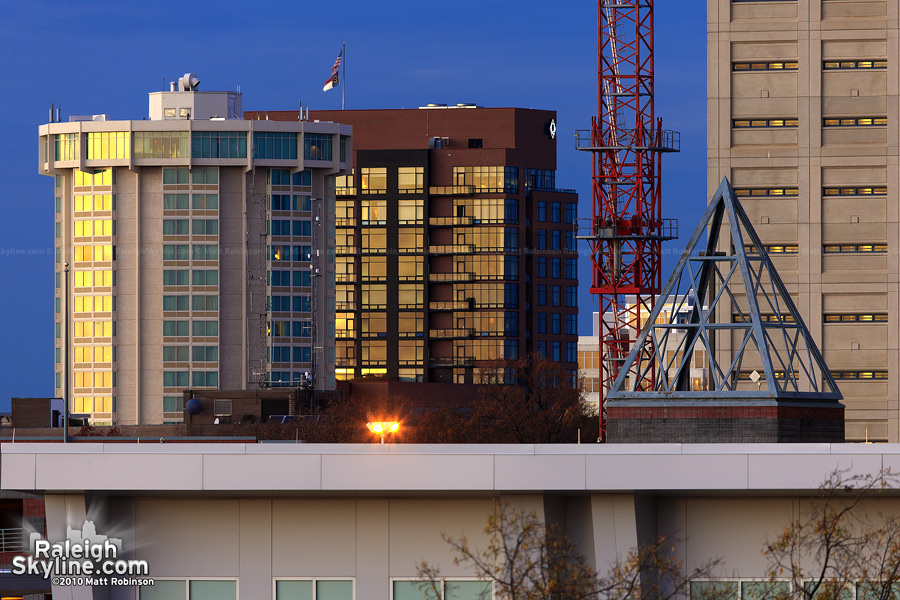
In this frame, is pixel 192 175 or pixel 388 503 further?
pixel 192 175

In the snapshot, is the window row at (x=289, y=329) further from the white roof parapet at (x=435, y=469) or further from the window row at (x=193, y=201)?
the white roof parapet at (x=435, y=469)

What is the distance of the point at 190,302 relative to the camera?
177500mm

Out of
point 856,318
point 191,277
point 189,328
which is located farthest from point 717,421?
point 191,277

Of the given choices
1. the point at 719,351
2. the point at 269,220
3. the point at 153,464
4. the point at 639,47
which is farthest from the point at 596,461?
the point at 269,220

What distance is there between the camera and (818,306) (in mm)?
106812

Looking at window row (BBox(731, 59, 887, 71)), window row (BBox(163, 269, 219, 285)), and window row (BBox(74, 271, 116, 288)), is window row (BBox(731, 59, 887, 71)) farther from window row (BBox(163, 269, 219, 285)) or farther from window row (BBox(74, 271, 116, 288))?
window row (BBox(74, 271, 116, 288))

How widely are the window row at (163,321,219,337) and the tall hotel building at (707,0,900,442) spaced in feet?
271

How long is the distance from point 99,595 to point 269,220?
5711 inches

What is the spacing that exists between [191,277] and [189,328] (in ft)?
18.8

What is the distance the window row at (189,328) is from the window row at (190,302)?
5.37 feet

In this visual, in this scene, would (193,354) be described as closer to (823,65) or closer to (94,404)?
(94,404)

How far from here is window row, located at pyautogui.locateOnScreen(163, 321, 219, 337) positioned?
579ft

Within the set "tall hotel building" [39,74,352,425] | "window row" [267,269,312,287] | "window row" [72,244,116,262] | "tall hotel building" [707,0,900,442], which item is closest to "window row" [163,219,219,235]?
"tall hotel building" [39,74,352,425]

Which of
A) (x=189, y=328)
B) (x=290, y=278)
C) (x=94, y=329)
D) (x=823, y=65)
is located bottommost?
(x=94, y=329)
